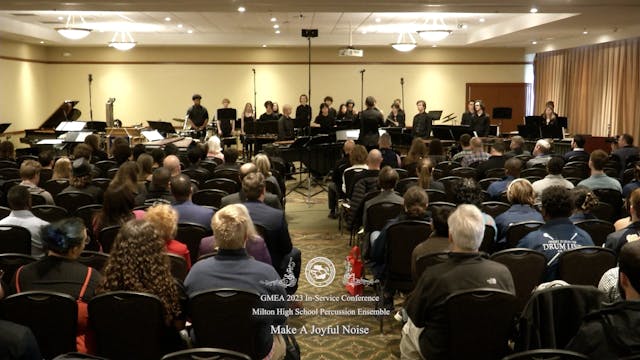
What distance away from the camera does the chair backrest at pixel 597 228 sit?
4.77 m

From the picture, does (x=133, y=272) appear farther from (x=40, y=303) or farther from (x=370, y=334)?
(x=370, y=334)

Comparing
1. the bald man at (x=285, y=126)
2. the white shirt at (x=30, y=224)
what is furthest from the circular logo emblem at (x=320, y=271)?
the bald man at (x=285, y=126)

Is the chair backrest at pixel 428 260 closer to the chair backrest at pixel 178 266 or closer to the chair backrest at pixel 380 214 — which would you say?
the chair backrest at pixel 178 266

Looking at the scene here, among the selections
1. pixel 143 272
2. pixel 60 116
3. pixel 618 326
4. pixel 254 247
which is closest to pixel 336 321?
pixel 254 247

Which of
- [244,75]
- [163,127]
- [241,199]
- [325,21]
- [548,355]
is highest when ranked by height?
[325,21]

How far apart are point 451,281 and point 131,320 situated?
162 centimetres

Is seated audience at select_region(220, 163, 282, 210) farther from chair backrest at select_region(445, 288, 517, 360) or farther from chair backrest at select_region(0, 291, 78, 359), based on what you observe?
chair backrest at select_region(445, 288, 517, 360)

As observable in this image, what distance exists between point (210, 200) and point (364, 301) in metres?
1.88

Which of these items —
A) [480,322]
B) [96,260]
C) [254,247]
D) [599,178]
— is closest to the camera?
[480,322]

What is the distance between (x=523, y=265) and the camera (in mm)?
3918

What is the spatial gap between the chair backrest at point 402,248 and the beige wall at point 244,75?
1574 cm

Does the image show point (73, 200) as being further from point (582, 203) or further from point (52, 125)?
point (52, 125)

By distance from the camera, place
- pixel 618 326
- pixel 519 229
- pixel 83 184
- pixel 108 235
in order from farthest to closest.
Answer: pixel 83 184, pixel 519 229, pixel 108 235, pixel 618 326

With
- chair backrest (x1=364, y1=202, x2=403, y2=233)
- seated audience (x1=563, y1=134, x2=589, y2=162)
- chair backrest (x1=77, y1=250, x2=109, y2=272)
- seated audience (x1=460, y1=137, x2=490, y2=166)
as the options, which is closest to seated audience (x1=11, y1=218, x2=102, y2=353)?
chair backrest (x1=77, y1=250, x2=109, y2=272)
